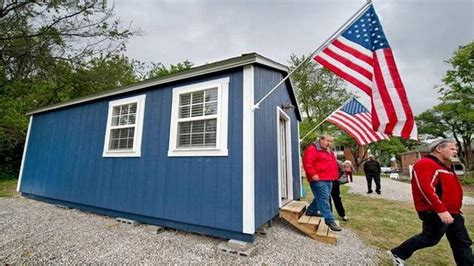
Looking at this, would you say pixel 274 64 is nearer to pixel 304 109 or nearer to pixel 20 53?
pixel 20 53

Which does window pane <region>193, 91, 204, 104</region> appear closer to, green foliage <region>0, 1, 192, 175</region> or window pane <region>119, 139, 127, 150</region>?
window pane <region>119, 139, 127, 150</region>

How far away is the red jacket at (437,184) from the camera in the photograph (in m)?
2.26

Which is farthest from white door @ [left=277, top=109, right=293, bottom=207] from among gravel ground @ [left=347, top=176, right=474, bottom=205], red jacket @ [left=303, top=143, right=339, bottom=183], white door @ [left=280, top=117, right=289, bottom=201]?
gravel ground @ [left=347, top=176, right=474, bottom=205]

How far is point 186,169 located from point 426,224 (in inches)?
128

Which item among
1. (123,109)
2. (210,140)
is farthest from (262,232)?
(123,109)

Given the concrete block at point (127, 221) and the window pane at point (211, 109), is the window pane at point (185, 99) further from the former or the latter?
the concrete block at point (127, 221)

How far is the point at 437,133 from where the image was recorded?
105 feet

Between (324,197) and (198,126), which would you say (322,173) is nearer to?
(324,197)

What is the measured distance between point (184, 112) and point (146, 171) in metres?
1.35

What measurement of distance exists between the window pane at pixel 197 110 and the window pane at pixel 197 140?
37 cm

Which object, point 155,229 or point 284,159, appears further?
point 284,159

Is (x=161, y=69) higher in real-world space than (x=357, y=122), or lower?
higher

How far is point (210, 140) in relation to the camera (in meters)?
3.52

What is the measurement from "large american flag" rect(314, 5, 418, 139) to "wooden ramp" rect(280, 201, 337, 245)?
5.97 ft
